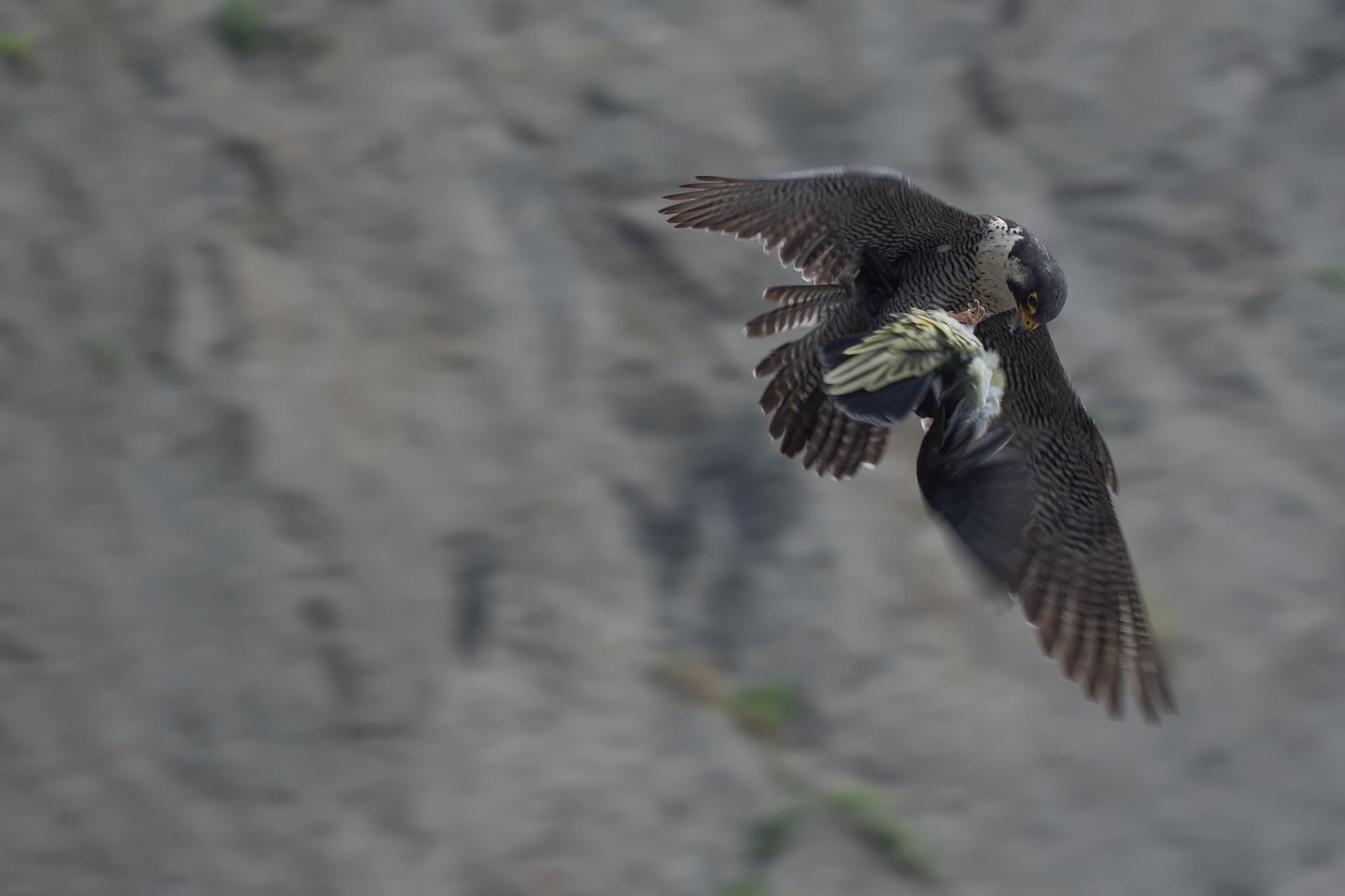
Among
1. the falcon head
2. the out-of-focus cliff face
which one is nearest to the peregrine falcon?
the falcon head

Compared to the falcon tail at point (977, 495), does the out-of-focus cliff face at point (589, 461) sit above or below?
above

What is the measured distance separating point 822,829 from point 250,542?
2.67m

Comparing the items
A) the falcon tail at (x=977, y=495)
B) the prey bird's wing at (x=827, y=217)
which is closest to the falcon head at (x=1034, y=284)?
the prey bird's wing at (x=827, y=217)

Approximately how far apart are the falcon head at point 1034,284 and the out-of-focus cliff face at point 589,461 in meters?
3.19

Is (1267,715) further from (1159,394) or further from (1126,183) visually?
(1126,183)

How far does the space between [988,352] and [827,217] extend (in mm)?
548

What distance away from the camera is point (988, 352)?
328 centimetres

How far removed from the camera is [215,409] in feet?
20.7

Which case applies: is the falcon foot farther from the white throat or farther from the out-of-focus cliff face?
the out-of-focus cliff face

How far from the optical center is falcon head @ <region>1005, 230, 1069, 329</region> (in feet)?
10.5

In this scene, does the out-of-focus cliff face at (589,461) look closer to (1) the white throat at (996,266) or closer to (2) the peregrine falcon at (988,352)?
(2) the peregrine falcon at (988,352)

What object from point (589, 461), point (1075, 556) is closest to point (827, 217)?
point (1075, 556)

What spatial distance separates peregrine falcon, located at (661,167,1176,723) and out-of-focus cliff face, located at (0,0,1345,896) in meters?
2.62

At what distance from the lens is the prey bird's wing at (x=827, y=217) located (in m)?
3.34
